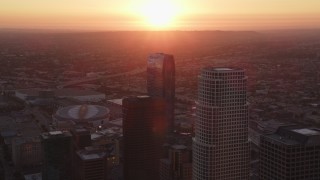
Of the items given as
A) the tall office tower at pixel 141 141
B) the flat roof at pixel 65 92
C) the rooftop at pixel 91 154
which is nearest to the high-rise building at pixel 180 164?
the tall office tower at pixel 141 141

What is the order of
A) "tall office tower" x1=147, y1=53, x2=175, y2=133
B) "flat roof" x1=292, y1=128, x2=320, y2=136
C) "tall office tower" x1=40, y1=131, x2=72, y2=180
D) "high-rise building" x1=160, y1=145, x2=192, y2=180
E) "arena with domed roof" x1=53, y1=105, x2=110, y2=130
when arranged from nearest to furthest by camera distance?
"flat roof" x1=292, y1=128, x2=320, y2=136, "high-rise building" x1=160, y1=145, x2=192, y2=180, "tall office tower" x1=40, y1=131, x2=72, y2=180, "tall office tower" x1=147, y1=53, x2=175, y2=133, "arena with domed roof" x1=53, y1=105, x2=110, y2=130

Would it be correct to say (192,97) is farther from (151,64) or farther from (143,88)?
(151,64)

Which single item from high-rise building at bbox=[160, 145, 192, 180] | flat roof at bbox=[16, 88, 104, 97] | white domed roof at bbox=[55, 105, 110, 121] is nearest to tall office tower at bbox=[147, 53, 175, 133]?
white domed roof at bbox=[55, 105, 110, 121]

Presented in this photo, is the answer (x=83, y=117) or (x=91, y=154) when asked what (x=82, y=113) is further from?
(x=91, y=154)

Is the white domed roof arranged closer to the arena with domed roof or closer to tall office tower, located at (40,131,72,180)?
the arena with domed roof

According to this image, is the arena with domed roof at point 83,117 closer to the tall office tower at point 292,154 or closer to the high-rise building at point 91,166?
the high-rise building at point 91,166

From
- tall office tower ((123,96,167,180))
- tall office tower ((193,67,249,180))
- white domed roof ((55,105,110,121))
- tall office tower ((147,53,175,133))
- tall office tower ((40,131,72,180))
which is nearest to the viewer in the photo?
tall office tower ((193,67,249,180))
